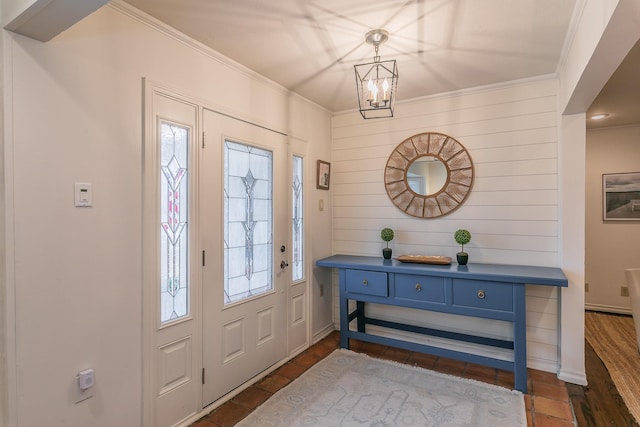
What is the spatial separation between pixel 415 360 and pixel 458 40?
2.56m

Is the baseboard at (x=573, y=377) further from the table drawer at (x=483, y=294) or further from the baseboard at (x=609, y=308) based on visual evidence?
the baseboard at (x=609, y=308)

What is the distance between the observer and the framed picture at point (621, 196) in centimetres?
422

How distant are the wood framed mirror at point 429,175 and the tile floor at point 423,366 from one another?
4.31 ft

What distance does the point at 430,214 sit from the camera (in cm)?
322

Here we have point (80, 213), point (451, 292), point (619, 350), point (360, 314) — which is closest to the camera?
point (80, 213)

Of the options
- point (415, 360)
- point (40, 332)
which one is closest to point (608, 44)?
point (415, 360)

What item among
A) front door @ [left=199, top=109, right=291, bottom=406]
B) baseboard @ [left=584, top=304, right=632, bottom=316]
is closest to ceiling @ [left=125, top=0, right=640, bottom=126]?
front door @ [left=199, top=109, right=291, bottom=406]

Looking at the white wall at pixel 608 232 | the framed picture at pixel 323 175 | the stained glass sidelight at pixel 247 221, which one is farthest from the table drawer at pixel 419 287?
the white wall at pixel 608 232

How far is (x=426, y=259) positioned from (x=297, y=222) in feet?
3.96

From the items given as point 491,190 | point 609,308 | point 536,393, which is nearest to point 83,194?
point 491,190

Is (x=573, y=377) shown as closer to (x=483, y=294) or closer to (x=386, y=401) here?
(x=483, y=294)

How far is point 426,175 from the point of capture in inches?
127

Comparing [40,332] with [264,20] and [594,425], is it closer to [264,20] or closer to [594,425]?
[264,20]

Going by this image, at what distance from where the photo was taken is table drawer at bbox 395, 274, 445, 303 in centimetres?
274
